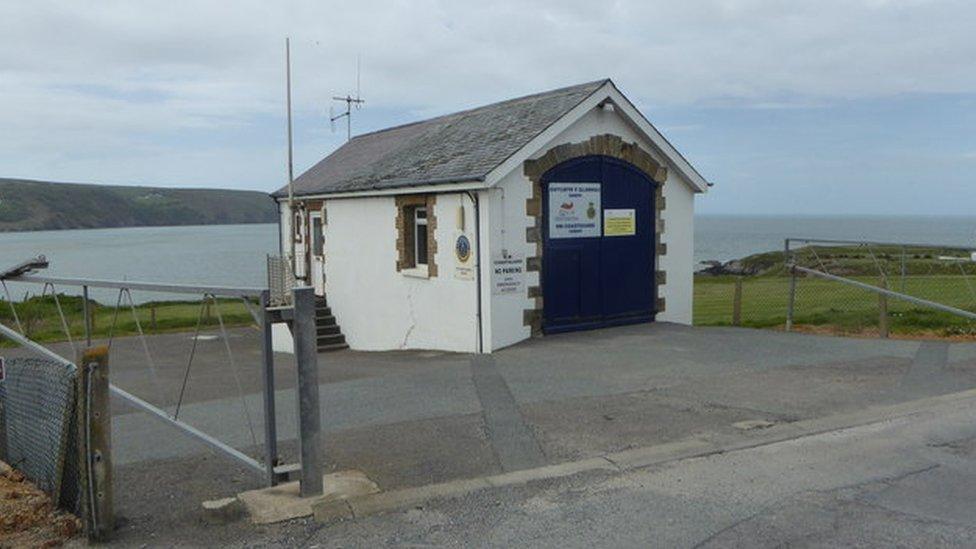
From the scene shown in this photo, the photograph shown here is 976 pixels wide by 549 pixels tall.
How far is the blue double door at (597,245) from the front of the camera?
49.1ft

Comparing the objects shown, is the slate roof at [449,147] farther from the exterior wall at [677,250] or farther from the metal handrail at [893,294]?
the metal handrail at [893,294]

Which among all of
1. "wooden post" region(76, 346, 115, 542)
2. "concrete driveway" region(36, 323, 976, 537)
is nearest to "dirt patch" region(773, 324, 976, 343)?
"concrete driveway" region(36, 323, 976, 537)

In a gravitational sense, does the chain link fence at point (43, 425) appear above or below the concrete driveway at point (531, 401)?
above

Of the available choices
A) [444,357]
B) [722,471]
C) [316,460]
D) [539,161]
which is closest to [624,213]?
[539,161]

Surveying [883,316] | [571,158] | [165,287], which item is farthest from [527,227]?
[165,287]

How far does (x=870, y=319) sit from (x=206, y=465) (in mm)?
12849

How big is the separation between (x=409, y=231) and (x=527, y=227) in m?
3.29

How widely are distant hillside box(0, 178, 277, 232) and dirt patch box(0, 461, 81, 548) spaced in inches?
3755

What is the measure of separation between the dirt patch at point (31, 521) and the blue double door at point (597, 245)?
32.0 feet

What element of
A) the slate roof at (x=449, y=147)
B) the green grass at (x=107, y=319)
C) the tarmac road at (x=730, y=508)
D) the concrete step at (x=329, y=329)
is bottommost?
the green grass at (x=107, y=319)

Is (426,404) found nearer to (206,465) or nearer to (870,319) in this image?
(206,465)

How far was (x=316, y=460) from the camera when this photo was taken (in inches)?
236

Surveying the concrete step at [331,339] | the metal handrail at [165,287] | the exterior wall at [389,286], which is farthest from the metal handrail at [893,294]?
the metal handrail at [165,287]

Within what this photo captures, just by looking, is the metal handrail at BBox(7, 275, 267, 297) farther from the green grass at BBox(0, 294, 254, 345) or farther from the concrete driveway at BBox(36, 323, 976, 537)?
the green grass at BBox(0, 294, 254, 345)
